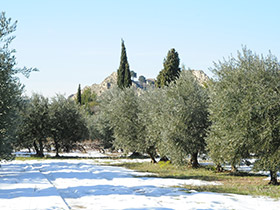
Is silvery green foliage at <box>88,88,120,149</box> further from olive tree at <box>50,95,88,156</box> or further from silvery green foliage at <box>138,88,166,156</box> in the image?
silvery green foliage at <box>138,88,166,156</box>

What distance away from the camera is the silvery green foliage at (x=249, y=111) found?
15.5 meters

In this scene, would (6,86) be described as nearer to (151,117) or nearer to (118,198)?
(118,198)

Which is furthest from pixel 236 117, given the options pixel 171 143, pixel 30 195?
pixel 30 195

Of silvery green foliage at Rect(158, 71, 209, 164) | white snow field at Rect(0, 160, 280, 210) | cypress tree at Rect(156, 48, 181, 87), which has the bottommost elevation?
Answer: white snow field at Rect(0, 160, 280, 210)

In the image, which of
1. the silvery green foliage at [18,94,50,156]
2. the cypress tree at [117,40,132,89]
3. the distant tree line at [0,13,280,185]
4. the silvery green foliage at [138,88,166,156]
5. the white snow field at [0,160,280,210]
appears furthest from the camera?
the cypress tree at [117,40,132,89]

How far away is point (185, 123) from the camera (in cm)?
2330

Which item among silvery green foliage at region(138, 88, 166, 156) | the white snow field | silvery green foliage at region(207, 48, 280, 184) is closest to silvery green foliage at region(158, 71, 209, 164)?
silvery green foliage at region(138, 88, 166, 156)

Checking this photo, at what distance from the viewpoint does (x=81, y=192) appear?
1391 cm

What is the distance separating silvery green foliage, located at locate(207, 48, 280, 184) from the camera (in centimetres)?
1545

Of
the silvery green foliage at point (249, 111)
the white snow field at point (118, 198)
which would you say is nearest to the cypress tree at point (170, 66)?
the silvery green foliage at point (249, 111)

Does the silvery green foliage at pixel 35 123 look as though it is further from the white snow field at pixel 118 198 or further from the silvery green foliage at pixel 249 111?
the silvery green foliage at pixel 249 111

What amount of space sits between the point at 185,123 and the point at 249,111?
8091 millimetres

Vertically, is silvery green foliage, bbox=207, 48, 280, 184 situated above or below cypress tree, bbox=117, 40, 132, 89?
below

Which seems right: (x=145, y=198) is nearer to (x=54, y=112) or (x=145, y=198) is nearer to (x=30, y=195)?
(x=30, y=195)
